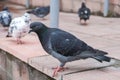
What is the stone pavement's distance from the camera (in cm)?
393

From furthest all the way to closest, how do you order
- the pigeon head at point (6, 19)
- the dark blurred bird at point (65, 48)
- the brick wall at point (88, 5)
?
the brick wall at point (88, 5), the pigeon head at point (6, 19), the dark blurred bird at point (65, 48)

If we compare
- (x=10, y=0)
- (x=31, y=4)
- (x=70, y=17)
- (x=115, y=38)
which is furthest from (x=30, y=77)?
(x=10, y=0)

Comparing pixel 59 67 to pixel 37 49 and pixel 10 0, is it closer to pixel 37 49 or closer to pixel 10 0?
pixel 37 49

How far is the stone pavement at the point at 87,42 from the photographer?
3.93m

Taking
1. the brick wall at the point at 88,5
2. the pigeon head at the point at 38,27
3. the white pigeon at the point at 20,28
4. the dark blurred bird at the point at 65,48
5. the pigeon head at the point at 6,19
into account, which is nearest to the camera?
the dark blurred bird at the point at 65,48

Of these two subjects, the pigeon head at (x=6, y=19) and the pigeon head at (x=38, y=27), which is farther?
the pigeon head at (x=6, y=19)

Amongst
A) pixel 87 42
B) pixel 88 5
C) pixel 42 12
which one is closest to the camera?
pixel 87 42

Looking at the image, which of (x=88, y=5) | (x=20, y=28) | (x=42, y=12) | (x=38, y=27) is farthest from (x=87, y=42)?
(x=88, y=5)

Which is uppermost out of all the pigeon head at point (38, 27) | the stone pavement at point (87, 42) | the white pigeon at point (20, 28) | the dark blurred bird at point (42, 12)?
the pigeon head at point (38, 27)

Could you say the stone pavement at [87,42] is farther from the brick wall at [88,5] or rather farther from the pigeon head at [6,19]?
the brick wall at [88,5]

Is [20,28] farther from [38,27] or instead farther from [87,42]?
[38,27]

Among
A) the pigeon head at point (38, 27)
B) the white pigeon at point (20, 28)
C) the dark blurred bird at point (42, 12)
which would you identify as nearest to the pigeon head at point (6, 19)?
the white pigeon at point (20, 28)

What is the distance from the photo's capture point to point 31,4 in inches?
450

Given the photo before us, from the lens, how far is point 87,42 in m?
5.67
